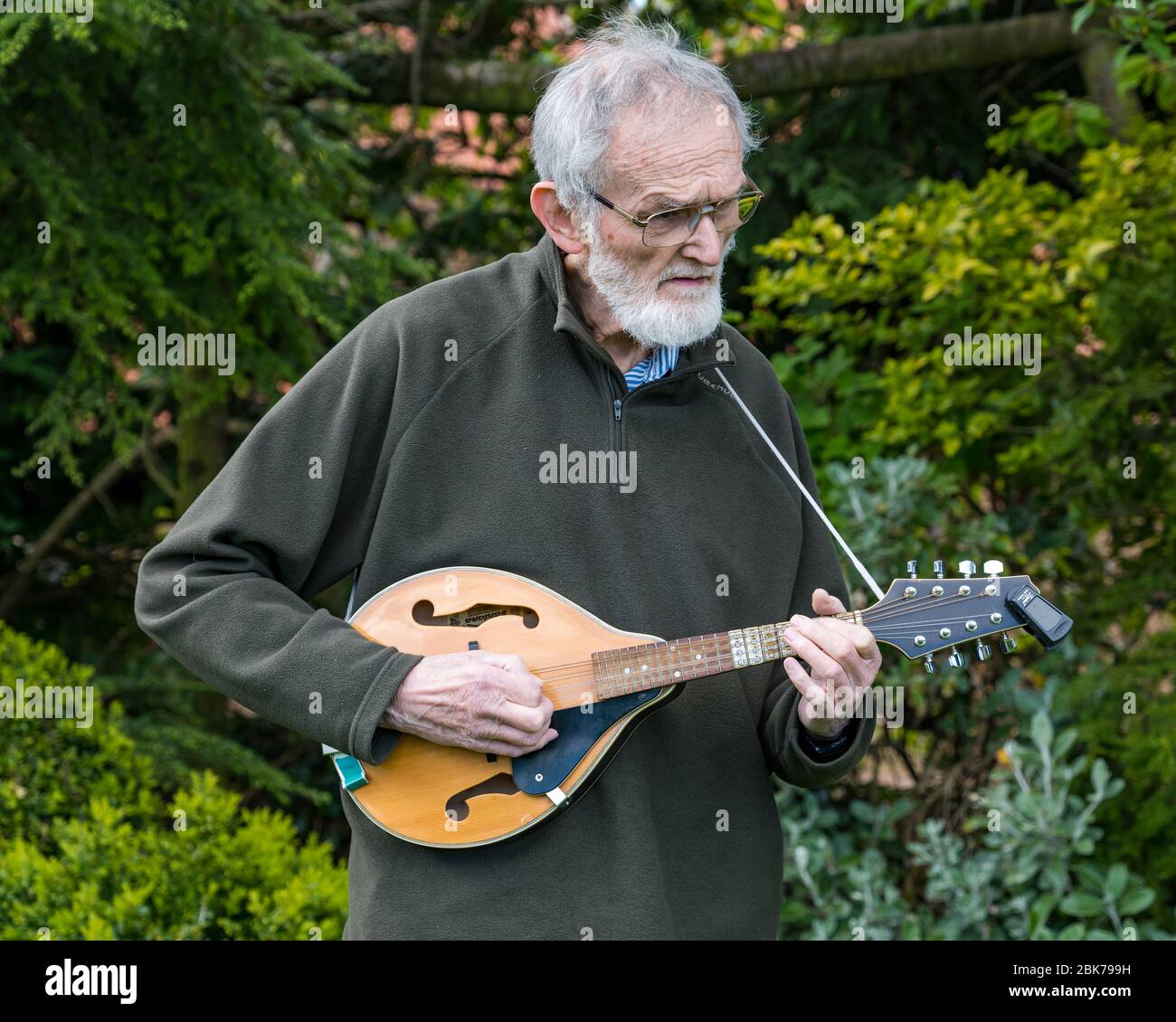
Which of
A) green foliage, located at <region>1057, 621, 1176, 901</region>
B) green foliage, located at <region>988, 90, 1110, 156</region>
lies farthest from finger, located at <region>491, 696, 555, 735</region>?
green foliage, located at <region>988, 90, 1110, 156</region>

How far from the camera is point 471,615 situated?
2.44 m

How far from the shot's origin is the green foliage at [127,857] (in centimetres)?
360

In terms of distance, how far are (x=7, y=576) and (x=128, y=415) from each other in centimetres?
141

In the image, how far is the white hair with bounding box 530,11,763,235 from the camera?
247 cm

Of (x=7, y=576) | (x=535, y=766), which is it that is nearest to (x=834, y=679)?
(x=535, y=766)

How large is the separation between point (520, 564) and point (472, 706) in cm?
28

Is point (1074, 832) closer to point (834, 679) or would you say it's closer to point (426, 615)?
point (834, 679)

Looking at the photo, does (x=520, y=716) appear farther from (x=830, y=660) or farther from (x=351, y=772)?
(x=830, y=660)

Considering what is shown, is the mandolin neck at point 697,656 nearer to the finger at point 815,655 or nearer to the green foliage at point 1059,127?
the finger at point 815,655

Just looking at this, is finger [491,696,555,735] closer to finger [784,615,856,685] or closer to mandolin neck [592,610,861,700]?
mandolin neck [592,610,861,700]

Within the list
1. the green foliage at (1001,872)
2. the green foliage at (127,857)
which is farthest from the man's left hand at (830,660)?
the green foliage at (1001,872)

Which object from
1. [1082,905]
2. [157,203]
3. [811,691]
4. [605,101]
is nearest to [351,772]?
[811,691]

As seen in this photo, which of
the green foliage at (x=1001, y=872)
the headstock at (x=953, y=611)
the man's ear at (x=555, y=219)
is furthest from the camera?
the green foliage at (x=1001, y=872)

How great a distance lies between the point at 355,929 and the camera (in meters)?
2.40
